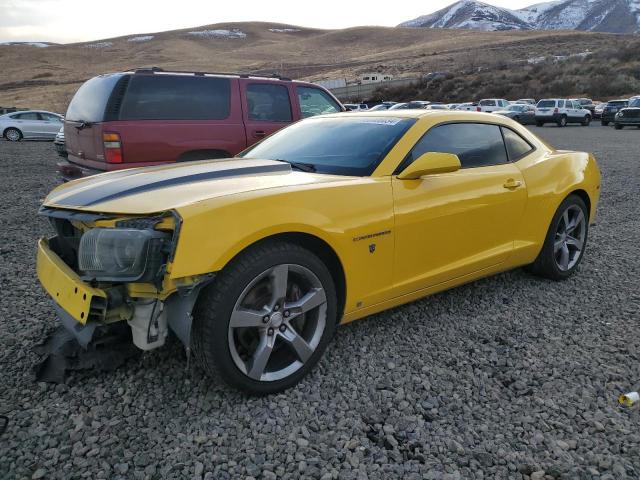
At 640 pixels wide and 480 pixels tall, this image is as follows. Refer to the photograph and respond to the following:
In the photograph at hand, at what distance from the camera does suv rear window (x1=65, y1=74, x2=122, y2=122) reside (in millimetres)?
5736

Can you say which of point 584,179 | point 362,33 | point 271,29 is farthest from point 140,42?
point 584,179

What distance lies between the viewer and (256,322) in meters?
2.51

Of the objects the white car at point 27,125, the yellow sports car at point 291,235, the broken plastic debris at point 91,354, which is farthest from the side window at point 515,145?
the white car at point 27,125

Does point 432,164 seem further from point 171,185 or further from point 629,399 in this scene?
point 629,399

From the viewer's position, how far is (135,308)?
2.38 meters

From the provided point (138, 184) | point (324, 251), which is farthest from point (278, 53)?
point (324, 251)

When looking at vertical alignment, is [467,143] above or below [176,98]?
below

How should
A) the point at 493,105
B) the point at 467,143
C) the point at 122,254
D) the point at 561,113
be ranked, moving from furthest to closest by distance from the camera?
the point at 493,105
the point at 561,113
the point at 467,143
the point at 122,254

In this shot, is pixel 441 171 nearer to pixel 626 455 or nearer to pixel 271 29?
pixel 626 455

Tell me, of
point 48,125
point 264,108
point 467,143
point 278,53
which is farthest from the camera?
point 278,53

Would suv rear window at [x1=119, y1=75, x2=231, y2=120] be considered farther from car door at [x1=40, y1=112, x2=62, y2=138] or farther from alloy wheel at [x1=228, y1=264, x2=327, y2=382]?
car door at [x1=40, y1=112, x2=62, y2=138]

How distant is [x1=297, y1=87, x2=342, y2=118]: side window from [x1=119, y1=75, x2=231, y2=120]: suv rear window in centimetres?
124

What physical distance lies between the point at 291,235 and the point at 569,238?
2.94 meters

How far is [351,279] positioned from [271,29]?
142 metres
